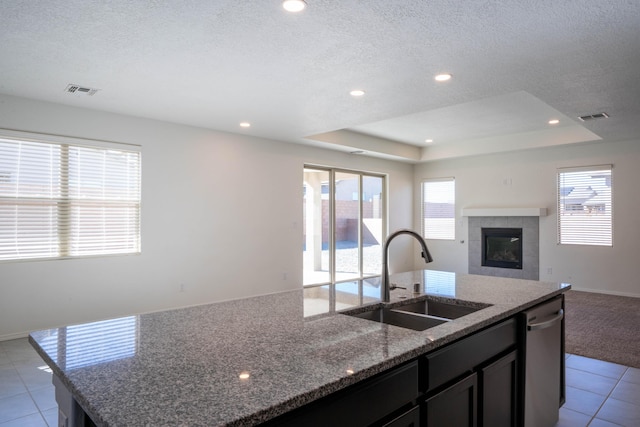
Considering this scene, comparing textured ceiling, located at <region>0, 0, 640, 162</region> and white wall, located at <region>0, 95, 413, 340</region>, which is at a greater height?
textured ceiling, located at <region>0, 0, 640, 162</region>

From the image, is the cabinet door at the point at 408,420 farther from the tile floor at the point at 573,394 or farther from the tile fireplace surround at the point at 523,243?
the tile fireplace surround at the point at 523,243

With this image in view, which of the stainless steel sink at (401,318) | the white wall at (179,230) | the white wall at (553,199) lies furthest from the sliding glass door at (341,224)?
the stainless steel sink at (401,318)

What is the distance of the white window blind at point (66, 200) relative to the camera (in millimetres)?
4148

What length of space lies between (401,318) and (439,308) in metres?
0.33

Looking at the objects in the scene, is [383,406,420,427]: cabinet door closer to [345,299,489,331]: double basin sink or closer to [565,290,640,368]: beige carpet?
[345,299,489,331]: double basin sink

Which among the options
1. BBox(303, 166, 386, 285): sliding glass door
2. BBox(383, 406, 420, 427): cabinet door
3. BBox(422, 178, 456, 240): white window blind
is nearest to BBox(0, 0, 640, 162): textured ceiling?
BBox(383, 406, 420, 427): cabinet door

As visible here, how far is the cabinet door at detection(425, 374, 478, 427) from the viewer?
135 centimetres

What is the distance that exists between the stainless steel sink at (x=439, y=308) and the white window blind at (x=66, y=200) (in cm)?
401

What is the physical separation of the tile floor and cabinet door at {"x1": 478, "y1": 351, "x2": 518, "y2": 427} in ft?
2.90

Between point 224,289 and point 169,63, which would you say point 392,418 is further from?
point 224,289

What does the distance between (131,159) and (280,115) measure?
1.96 m

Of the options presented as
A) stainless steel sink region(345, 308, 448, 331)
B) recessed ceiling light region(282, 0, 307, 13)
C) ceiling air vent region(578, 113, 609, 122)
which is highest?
recessed ceiling light region(282, 0, 307, 13)

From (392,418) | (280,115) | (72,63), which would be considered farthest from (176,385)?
(280,115)

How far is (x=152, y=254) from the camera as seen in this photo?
5043 millimetres
